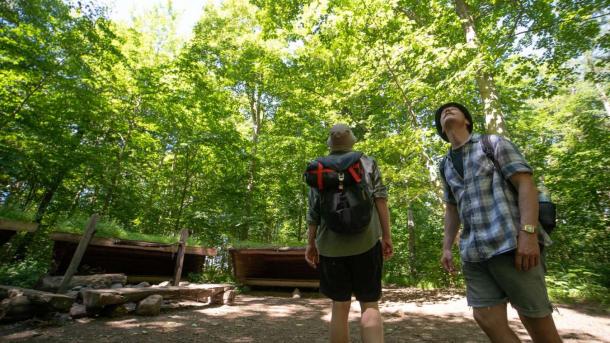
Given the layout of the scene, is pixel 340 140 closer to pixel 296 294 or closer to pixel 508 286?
pixel 508 286

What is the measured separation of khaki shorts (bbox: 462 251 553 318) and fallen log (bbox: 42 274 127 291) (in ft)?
23.8

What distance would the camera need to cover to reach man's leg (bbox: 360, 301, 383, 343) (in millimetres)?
2178

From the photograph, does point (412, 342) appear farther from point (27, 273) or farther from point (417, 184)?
point (27, 273)

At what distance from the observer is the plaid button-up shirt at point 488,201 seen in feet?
6.15

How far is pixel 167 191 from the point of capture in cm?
1655

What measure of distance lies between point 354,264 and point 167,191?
16039 millimetres

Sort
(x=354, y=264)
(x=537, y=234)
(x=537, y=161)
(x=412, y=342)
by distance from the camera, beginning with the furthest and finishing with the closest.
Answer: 1. (x=537, y=161)
2. (x=412, y=342)
3. (x=354, y=264)
4. (x=537, y=234)

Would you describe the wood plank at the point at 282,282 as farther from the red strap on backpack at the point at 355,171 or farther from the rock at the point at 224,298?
the red strap on backpack at the point at 355,171

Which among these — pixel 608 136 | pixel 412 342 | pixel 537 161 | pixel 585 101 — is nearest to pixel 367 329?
pixel 412 342

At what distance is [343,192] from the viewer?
2439mm

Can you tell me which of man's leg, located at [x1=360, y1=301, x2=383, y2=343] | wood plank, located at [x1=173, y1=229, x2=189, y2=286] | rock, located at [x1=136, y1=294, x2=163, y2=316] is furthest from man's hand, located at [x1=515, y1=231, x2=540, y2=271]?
wood plank, located at [x1=173, y1=229, x2=189, y2=286]

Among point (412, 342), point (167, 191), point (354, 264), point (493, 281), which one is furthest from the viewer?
point (167, 191)

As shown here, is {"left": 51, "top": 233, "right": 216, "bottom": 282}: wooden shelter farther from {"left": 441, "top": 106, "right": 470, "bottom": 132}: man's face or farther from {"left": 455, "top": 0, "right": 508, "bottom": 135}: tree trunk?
{"left": 455, "top": 0, "right": 508, "bottom": 135}: tree trunk

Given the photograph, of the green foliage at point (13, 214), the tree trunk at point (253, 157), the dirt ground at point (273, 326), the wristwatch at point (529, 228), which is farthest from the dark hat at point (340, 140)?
the tree trunk at point (253, 157)
